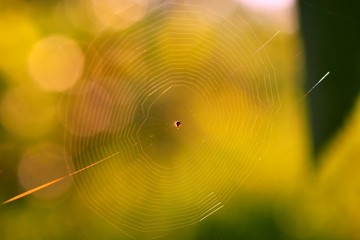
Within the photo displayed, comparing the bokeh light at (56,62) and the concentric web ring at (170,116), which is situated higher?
the bokeh light at (56,62)

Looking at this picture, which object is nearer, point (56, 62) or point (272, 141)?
point (56, 62)

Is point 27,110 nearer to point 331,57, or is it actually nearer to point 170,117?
point 170,117

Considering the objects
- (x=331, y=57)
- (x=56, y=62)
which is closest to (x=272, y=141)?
(x=331, y=57)

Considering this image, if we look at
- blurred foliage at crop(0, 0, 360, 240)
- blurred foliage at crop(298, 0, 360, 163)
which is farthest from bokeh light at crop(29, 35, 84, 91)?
blurred foliage at crop(298, 0, 360, 163)

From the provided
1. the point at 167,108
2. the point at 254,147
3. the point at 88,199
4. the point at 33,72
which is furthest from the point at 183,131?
the point at 33,72

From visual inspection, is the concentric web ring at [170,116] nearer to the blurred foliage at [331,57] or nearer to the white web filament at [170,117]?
the white web filament at [170,117]

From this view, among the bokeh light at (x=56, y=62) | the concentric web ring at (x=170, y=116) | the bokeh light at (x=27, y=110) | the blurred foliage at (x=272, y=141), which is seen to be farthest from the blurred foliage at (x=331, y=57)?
the bokeh light at (x=27, y=110)
